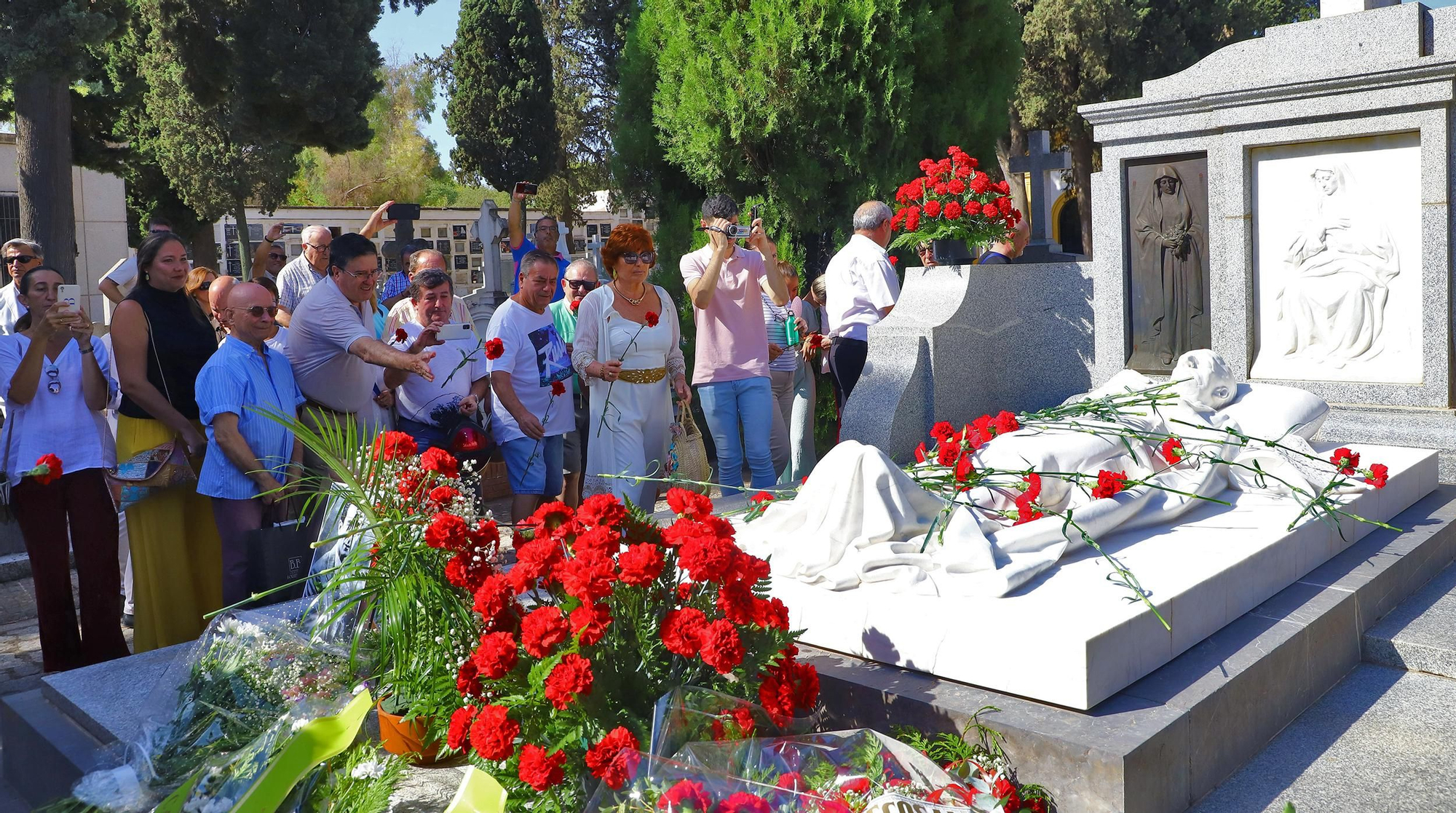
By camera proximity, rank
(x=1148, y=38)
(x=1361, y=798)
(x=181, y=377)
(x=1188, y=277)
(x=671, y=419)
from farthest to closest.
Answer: (x=1148, y=38) → (x=1188, y=277) → (x=671, y=419) → (x=181, y=377) → (x=1361, y=798)

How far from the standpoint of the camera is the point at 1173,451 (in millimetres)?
4188

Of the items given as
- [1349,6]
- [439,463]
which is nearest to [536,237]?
[1349,6]

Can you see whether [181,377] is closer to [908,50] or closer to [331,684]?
[331,684]

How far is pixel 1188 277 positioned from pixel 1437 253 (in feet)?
4.13

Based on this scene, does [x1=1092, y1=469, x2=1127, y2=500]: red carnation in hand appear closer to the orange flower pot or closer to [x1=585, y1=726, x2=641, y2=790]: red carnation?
[x1=585, y1=726, x2=641, y2=790]: red carnation

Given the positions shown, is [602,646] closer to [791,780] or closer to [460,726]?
[460,726]

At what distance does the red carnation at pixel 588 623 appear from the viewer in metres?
2.34

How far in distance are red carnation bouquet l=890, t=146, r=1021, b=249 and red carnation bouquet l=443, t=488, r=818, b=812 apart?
13.9 ft

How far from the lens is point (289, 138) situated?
1709 cm

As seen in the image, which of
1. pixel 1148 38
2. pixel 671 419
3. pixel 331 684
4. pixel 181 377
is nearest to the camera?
pixel 331 684

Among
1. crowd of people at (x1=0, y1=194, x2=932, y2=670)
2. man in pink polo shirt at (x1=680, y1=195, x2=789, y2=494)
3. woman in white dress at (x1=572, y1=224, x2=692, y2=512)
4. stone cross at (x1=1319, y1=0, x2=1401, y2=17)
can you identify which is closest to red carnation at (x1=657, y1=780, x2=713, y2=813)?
crowd of people at (x1=0, y1=194, x2=932, y2=670)

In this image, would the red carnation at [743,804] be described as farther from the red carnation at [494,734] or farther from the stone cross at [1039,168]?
the stone cross at [1039,168]

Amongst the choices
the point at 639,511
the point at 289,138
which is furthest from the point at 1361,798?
the point at 289,138

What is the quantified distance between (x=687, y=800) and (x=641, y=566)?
0.52 m
